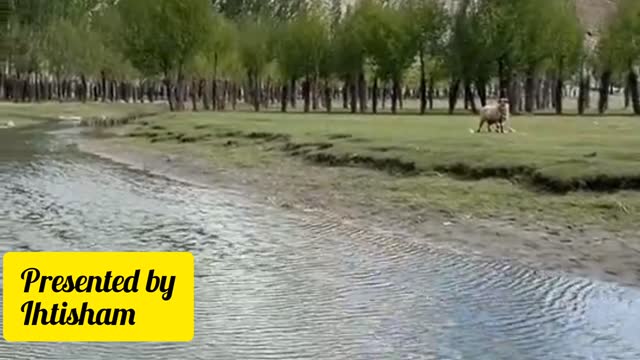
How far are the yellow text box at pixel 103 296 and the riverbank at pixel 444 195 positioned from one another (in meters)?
8.01

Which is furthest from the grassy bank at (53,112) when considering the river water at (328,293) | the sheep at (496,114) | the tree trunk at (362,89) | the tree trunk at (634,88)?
the river water at (328,293)

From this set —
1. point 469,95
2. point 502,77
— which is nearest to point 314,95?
point 469,95

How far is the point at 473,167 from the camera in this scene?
2562 centimetres

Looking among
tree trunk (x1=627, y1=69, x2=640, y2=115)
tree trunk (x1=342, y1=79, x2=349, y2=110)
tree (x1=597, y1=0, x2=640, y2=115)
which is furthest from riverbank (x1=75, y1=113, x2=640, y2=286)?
tree trunk (x1=342, y1=79, x2=349, y2=110)

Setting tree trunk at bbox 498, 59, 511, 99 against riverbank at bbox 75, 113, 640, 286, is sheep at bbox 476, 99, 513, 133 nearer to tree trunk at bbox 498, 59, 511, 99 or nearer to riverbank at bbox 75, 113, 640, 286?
riverbank at bbox 75, 113, 640, 286

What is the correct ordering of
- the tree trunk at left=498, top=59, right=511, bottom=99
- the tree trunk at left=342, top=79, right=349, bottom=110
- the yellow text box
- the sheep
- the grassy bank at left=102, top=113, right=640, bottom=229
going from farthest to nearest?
1. the tree trunk at left=342, top=79, right=349, bottom=110
2. the tree trunk at left=498, top=59, right=511, bottom=99
3. the sheep
4. the grassy bank at left=102, top=113, right=640, bottom=229
5. the yellow text box

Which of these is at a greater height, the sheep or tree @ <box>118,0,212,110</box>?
tree @ <box>118,0,212,110</box>

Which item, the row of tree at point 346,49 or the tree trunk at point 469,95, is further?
the tree trunk at point 469,95

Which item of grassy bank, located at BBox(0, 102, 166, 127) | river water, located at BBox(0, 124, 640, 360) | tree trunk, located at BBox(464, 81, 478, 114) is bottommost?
river water, located at BBox(0, 124, 640, 360)

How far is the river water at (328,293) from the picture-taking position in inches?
401

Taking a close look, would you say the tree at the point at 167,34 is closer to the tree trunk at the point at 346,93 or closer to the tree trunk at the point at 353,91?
the tree trunk at the point at 353,91

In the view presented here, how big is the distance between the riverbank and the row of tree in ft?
138

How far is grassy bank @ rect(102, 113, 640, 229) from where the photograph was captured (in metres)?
20.3

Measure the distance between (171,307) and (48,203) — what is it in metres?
16.3
